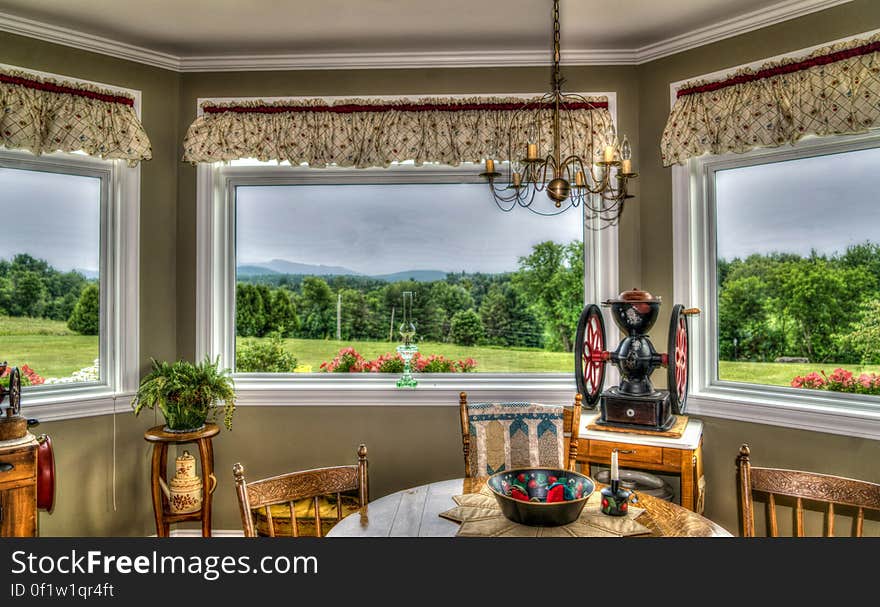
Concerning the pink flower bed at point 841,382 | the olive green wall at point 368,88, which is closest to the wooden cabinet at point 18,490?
the olive green wall at point 368,88

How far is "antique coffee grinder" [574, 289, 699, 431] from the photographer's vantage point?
2.40 m

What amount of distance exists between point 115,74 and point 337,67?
1.13m

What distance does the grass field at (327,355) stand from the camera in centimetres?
269

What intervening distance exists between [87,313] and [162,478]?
A: 3.10ft

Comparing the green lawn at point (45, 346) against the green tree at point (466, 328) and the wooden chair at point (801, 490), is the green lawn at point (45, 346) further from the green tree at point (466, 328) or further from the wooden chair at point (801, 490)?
the wooden chair at point (801, 490)

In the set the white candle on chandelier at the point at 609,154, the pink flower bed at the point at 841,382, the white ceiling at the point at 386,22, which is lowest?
the pink flower bed at the point at 841,382

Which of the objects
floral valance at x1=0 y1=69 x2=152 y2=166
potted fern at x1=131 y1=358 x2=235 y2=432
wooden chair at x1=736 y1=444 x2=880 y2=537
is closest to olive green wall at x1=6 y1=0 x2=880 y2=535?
floral valance at x1=0 y1=69 x2=152 y2=166

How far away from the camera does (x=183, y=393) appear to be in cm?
259

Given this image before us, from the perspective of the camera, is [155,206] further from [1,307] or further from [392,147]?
[392,147]

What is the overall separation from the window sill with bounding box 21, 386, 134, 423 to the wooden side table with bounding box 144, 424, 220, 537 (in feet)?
1.08

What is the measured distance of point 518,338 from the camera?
10.3 feet

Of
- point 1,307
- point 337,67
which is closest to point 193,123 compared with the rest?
point 337,67

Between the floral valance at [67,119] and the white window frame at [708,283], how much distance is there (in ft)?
9.07

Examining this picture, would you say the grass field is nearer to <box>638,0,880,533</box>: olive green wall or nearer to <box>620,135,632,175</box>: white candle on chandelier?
<box>638,0,880,533</box>: olive green wall
